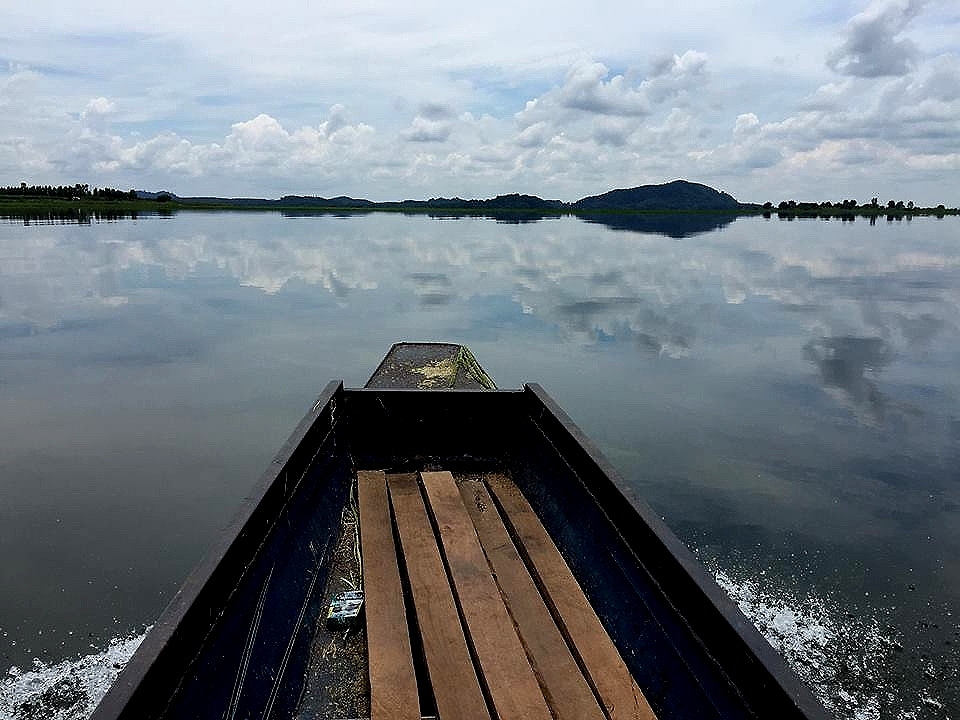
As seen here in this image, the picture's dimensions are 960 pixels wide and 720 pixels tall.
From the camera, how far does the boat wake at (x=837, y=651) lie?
5.46m

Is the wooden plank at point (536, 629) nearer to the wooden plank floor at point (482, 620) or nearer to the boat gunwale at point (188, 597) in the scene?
the wooden plank floor at point (482, 620)

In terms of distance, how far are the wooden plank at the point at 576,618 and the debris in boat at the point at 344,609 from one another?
1.23 m

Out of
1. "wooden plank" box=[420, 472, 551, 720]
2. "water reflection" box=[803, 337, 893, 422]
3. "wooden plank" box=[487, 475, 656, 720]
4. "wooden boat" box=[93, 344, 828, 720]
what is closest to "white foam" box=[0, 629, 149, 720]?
"wooden boat" box=[93, 344, 828, 720]

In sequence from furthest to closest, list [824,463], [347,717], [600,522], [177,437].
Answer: [177,437] → [824,463] → [600,522] → [347,717]

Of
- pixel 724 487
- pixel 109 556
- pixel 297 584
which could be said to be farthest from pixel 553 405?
pixel 109 556

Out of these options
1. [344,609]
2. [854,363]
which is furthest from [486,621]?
[854,363]

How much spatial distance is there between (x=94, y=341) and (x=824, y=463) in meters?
18.6

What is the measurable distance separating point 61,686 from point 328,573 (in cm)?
245

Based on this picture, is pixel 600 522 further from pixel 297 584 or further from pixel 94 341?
pixel 94 341

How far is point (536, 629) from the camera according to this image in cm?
413

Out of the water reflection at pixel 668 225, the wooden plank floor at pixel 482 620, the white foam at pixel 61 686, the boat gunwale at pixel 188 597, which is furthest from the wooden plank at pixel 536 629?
the water reflection at pixel 668 225

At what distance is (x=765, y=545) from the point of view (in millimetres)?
8023

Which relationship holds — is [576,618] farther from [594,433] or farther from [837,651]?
[594,433]

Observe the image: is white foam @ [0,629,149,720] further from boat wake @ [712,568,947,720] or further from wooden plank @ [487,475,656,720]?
boat wake @ [712,568,947,720]
